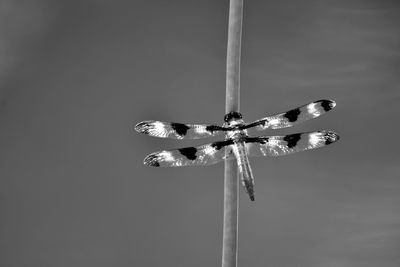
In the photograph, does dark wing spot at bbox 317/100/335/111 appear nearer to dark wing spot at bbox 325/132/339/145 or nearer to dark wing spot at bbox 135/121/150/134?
dark wing spot at bbox 325/132/339/145

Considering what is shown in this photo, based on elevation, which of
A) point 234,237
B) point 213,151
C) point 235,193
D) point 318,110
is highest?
point 318,110

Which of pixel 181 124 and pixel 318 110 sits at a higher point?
pixel 318 110

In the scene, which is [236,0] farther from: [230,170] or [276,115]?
[276,115]

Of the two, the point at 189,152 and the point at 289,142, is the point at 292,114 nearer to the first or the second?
the point at 289,142

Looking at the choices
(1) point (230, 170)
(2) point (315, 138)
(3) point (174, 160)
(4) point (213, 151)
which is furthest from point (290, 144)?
(1) point (230, 170)

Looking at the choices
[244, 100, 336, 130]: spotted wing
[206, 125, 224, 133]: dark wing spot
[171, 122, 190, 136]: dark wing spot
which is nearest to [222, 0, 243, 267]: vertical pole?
[206, 125, 224, 133]: dark wing spot

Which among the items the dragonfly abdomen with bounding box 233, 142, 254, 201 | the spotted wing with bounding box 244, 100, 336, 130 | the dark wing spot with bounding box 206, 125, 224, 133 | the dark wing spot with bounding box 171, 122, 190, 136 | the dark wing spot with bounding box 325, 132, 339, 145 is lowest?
the dragonfly abdomen with bounding box 233, 142, 254, 201
